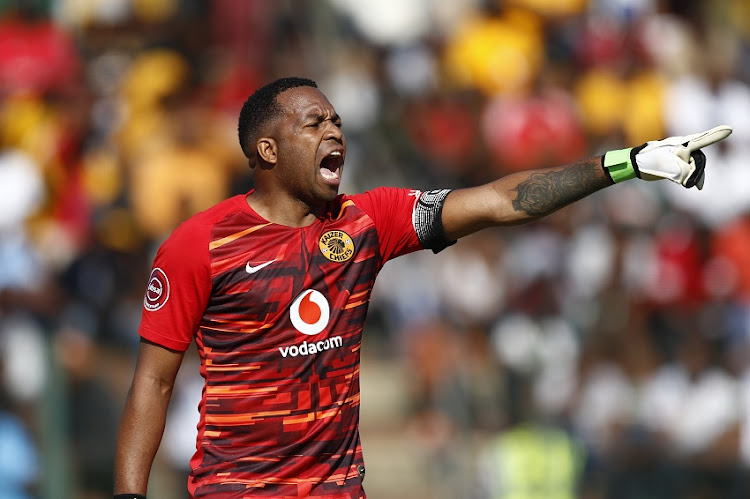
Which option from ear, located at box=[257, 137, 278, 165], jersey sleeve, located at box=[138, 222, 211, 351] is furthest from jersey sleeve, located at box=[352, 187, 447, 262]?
jersey sleeve, located at box=[138, 222, 211, 351]

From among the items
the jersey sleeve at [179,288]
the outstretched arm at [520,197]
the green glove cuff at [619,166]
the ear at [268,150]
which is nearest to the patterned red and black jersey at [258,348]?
the jersey sleeve at [179,288]

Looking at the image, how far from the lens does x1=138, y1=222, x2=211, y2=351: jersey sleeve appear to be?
452 centimetres

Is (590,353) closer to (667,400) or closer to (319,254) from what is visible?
(667,400)

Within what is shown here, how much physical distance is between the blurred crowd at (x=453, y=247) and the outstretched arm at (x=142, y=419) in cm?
413

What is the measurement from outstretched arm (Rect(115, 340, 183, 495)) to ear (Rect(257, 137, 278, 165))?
85 cm

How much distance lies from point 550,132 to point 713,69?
192cm

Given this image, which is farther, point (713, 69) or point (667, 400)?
point (713, 69)

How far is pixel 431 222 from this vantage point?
4.87m

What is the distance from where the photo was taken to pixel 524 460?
9383mm

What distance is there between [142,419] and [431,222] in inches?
54.9

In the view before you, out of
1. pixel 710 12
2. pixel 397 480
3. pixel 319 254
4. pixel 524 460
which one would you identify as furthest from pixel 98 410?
pixel 710 12

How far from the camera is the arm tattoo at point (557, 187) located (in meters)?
4.66

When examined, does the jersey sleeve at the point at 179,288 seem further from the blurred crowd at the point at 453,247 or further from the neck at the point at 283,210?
the blurred crowd at the point at 453,247

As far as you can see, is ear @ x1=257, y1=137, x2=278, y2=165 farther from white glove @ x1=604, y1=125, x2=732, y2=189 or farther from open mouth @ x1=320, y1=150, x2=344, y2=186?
white glove @ x1=604, y1=125, x2=732, y2=189
